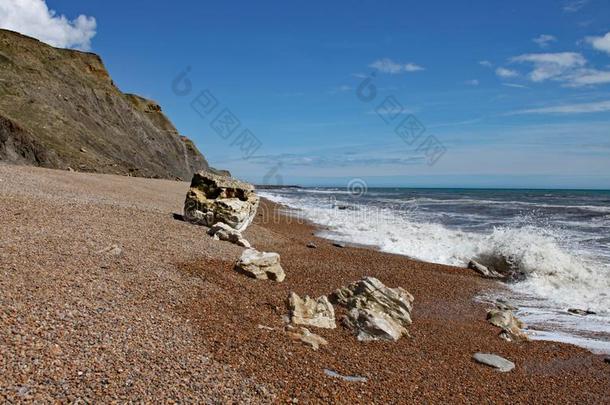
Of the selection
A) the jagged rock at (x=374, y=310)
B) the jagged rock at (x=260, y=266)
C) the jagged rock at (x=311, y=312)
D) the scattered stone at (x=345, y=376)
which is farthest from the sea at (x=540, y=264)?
the jagged rock at (x=260, y=266)

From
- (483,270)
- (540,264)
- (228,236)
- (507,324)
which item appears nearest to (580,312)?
(507,324)

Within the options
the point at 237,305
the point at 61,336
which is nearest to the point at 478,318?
the point at 237,305

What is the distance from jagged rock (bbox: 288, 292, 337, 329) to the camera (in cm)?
786

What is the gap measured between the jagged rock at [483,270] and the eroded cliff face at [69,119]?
26.2 metres

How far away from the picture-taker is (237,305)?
7.98m

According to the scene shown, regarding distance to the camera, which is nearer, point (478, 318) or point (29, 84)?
point (478, 318)

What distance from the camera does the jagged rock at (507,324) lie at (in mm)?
8961

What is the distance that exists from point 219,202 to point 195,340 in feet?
32.3

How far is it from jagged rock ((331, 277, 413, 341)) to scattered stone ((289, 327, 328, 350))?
0.87 metres

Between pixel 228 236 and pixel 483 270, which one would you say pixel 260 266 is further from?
pixel 483 270

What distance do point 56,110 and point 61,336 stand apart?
40.3 meters

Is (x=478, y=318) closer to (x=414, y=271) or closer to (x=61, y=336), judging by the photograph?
(x=414, y=271)

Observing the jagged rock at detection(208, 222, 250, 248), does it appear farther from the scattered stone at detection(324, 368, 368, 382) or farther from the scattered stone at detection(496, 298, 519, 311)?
the scattered stone at detection(324, 368, 368, 382)

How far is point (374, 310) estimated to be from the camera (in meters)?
8.89
